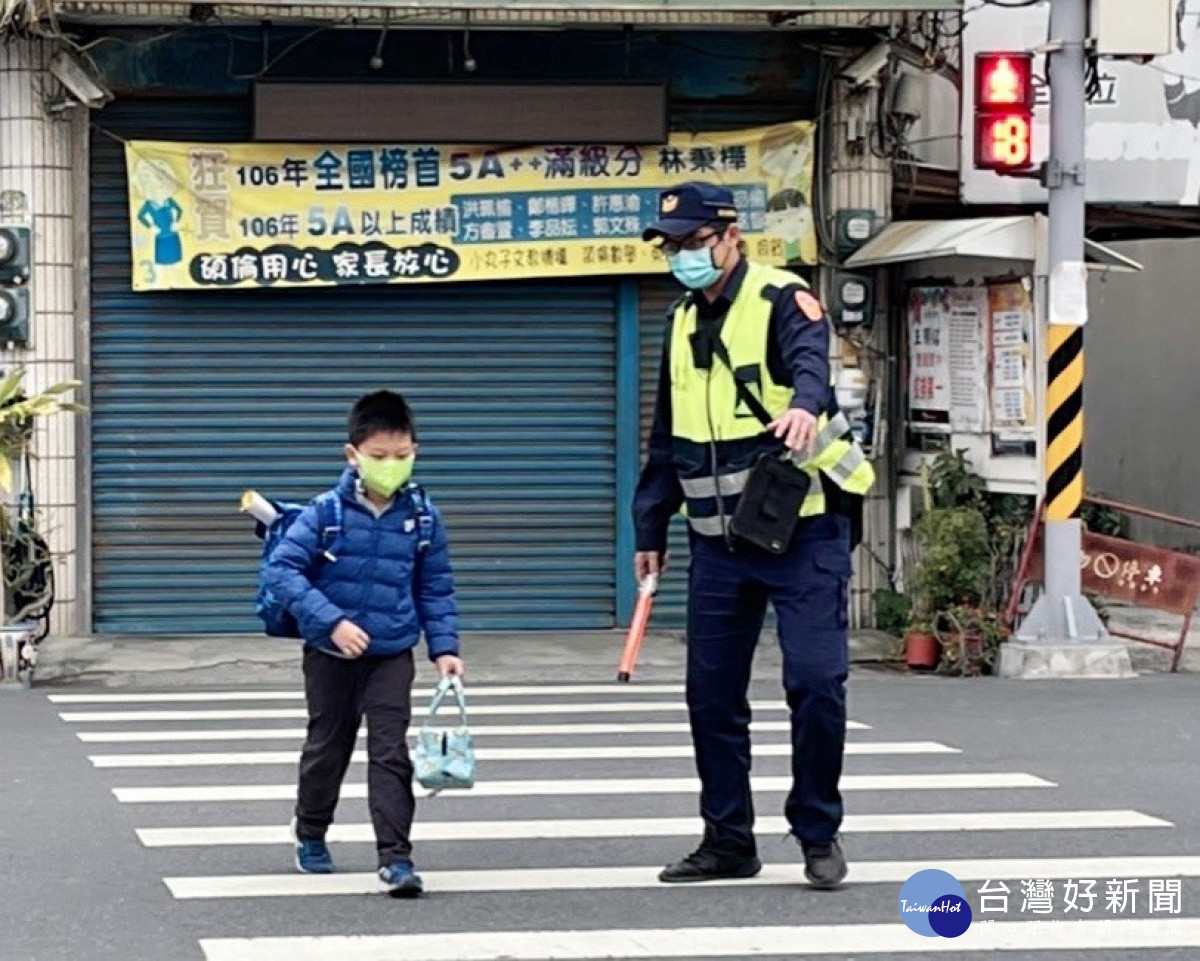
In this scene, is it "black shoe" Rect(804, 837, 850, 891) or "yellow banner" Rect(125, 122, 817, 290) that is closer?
"black shoe" Rect(804, 837, 850, 891)

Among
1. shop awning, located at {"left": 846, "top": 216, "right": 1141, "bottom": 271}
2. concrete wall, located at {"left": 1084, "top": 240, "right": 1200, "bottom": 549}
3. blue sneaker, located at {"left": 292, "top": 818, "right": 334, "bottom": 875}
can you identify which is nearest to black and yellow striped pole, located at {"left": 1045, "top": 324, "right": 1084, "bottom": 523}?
shop awning, located at {"left": 846, "top": 216, "right": 1141, "bottom": 271}

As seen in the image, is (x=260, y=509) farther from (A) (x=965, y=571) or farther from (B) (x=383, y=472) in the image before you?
(A) (x=965, y=571)

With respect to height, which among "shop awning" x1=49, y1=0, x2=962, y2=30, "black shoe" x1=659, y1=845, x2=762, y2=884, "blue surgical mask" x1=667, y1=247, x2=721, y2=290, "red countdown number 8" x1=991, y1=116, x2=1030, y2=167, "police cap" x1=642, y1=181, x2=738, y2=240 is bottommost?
"black shoe" x1=659, y1=845, x2=762, y2=884

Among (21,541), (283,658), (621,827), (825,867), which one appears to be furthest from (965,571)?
(825,867)

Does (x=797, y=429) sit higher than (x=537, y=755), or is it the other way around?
(x=797, y=429)

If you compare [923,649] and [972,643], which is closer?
[972,643]

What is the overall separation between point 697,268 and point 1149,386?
1377 centimetres

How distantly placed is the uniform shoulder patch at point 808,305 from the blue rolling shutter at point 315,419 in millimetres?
8581

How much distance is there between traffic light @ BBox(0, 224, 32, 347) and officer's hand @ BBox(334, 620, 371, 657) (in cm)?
844

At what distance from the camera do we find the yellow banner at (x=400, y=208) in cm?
1577

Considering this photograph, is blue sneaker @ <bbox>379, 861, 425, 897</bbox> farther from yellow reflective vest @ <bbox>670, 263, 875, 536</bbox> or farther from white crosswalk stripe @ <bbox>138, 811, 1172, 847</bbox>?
yellow reflective vest @ <bbox>670, 263, 875, 536</bbox>

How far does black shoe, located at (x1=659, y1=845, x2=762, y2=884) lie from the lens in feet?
25.8

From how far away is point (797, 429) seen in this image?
7.34 metres

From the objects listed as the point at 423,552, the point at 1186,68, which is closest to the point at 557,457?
the point at 1186,68
